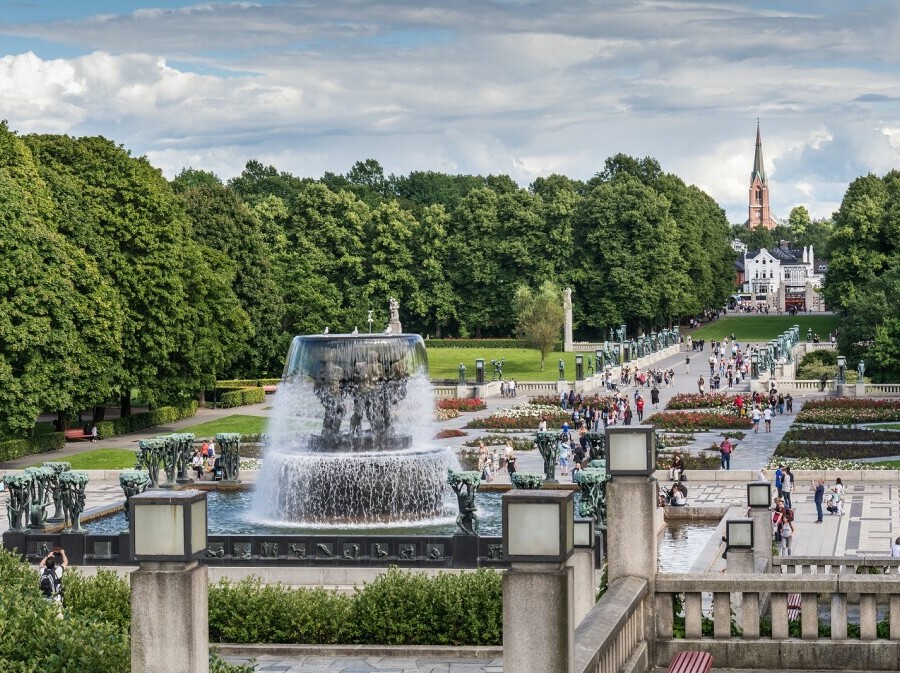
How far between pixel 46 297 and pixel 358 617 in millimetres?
31105

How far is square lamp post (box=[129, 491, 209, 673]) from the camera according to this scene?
389 inches

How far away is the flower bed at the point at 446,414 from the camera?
65.2m

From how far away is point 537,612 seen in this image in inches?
372

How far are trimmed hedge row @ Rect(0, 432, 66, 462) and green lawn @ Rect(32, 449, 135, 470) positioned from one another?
1.21m

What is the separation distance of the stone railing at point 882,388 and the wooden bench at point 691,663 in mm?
56458

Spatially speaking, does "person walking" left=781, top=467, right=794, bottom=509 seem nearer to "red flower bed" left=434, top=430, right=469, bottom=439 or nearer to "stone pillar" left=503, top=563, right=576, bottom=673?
"red flower bed" left=434, top=430, right=469, bottom=439

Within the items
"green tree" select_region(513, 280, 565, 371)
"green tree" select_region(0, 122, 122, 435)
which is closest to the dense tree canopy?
"green tree" select_region(513, 280, 565, 371)

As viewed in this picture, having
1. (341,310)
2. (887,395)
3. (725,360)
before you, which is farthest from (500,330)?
(887,395)

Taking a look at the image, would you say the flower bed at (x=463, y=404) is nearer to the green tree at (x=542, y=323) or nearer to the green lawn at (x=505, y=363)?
the green lawn at (x=505, y=363)

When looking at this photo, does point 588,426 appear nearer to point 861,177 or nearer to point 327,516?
point 327,516

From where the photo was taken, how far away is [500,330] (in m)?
116

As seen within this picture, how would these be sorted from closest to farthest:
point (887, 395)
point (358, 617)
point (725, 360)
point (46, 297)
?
point (358, 617)
point (46, 297)
point (887, 395)
point (725, 360)

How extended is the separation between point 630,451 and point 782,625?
2.24 m

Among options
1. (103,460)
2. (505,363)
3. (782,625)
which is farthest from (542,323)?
(782,625)
